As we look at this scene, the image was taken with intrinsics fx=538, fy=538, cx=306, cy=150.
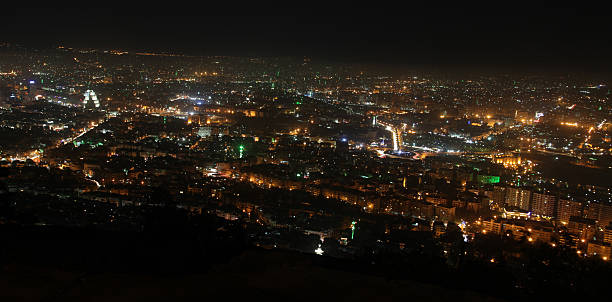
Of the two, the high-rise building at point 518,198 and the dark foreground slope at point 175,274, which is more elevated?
the dark foreground slope at point 175,274

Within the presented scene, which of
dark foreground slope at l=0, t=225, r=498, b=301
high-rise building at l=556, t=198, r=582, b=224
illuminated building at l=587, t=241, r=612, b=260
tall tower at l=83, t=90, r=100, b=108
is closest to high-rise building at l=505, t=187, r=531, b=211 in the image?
high-rise building at l=556, t=198, r=582, b=224

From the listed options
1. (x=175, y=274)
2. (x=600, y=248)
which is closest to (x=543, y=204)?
(x=600, y=248)

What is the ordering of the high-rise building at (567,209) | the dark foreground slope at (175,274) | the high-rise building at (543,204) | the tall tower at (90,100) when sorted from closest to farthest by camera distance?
the dark foreground slope at (175,274), the high-rise building at (567,209), the high-rise building at (543,204), the tall tower at (90,100)

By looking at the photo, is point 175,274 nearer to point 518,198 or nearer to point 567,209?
point 567,209

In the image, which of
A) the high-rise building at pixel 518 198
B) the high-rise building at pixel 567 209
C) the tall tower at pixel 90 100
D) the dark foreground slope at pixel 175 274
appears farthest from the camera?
the tall tower at pixel 90 100

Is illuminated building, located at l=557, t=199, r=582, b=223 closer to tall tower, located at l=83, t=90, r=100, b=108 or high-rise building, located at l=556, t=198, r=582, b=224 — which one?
high-rise building, located at l=556, t=198, r=582, b=224

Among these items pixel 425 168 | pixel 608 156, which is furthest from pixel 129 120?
pixel 608 156

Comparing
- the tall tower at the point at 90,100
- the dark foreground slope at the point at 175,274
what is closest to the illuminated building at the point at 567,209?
the dark foreground slope at the point at 175,274

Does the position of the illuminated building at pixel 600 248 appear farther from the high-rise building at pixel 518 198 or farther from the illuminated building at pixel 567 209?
the high-rise building at pixel 518 198

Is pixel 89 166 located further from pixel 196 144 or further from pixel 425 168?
pixel 425 168
